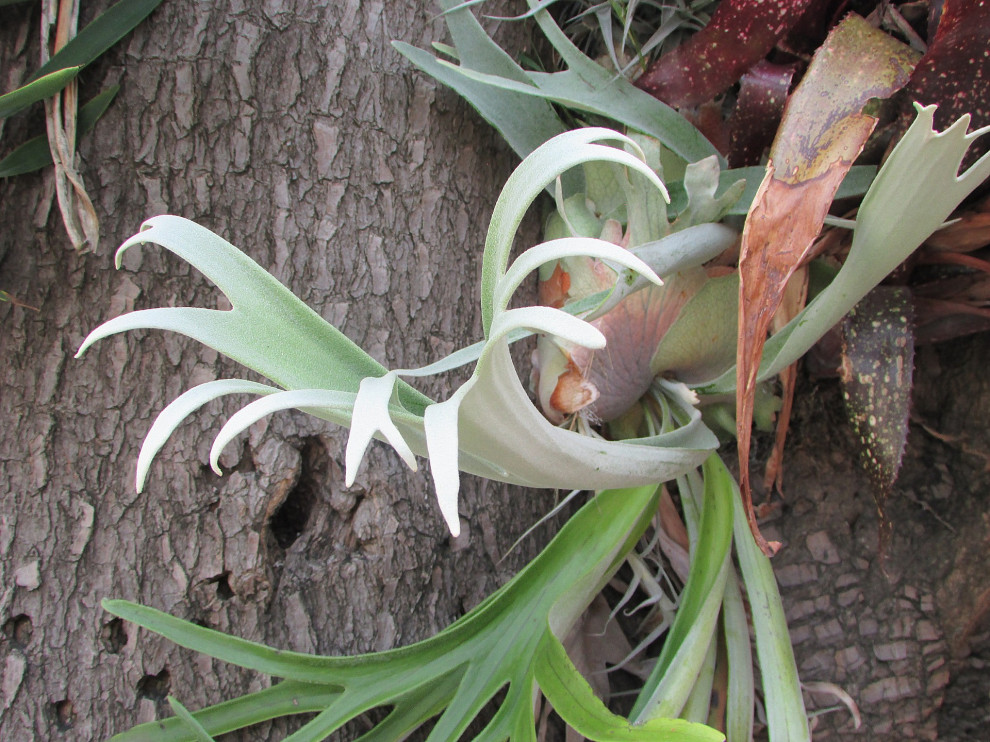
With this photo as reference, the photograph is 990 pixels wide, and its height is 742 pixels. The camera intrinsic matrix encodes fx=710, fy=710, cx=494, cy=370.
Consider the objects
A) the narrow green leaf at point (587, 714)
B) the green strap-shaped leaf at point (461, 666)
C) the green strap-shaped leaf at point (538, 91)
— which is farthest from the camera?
the green strap-shaped leaf at point (538, 91)

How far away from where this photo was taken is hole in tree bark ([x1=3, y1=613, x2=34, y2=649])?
2.27ft

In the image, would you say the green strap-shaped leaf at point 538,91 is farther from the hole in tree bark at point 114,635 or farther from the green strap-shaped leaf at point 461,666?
the hole in tree bark at point 114,635

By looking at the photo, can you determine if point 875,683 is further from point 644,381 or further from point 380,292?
point 380,292

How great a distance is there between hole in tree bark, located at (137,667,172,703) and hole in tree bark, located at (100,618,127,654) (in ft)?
0.14

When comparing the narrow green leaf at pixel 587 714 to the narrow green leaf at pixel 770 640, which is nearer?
the narrow green leaf at pixel 587 714

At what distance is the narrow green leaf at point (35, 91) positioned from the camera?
0.69 m

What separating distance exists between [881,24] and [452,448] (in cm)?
72

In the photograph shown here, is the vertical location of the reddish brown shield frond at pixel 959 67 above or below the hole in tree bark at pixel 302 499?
above

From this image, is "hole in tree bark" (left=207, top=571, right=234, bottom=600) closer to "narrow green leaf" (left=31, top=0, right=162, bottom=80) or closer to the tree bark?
the tree bark

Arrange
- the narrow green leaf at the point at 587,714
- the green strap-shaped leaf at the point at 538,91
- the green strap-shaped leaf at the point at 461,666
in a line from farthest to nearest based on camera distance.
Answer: the green strap-shaped leaf at the point at 538,91
the green strap-shaped leaf at the point at 461,666
the narrow green leaf at the point at 587,714

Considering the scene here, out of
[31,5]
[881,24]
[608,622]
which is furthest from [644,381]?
[31,5]

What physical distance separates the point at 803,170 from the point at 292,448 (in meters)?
0.55

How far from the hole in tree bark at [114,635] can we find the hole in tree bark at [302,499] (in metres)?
A: 0.17

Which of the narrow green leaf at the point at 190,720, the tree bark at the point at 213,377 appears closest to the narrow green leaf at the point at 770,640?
the tree bark at the point at 213,377
